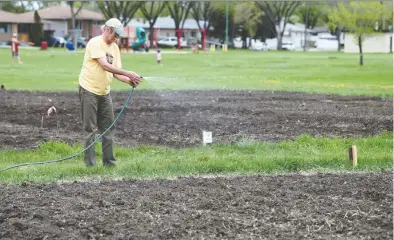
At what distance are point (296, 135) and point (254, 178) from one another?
3.87 m

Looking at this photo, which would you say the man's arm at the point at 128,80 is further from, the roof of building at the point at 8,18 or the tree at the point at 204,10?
the tree at the point at 204,10

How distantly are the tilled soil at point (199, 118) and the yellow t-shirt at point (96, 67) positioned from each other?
2.17m

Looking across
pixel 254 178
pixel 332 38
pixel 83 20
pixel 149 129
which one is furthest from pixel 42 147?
pixel 332 38

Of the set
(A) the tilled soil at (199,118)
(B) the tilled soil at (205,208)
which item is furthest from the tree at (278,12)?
(B) the tilled soil at (205,208)

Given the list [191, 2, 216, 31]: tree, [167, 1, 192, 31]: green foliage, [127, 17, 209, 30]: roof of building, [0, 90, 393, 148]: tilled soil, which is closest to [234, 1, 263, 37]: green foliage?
[191, 2, 216, 31]: tree

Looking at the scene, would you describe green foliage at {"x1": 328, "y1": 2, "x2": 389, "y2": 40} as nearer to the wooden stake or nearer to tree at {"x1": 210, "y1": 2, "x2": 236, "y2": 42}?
the wooden stake

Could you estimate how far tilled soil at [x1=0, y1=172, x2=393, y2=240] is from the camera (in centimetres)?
622

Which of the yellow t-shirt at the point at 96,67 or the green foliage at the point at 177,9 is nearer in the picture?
the yellow t-shirt at the point at 96,67

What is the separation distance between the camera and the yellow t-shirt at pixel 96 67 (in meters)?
9.61

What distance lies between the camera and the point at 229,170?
9.41m

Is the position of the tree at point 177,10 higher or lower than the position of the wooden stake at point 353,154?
higher

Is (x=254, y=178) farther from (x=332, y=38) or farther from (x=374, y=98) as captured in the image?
(x=332, y=38)

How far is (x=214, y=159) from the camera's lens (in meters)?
10.0

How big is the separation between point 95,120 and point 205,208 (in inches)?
126
